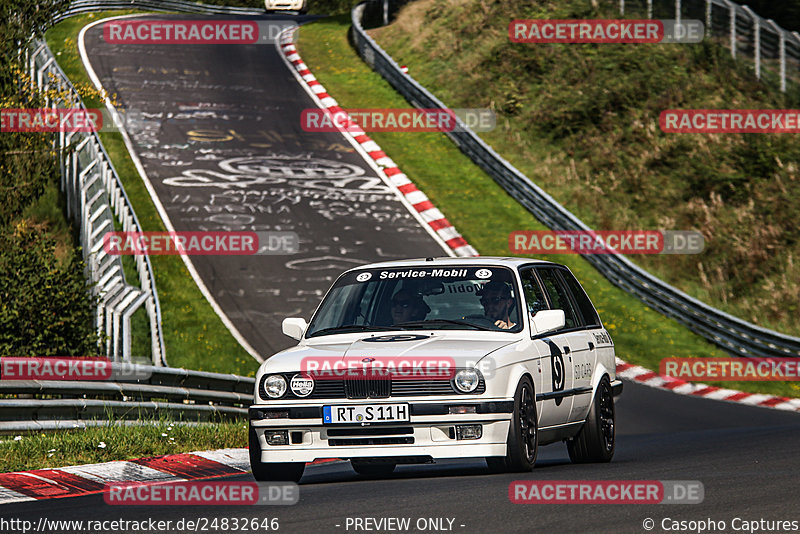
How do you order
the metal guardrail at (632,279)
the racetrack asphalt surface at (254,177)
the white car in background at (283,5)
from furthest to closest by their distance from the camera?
the white car in background at (283,5) → the racetrack asphalt surface at (254,177) → the metal guardrail at (632,279)

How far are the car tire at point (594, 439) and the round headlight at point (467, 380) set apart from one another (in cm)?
200

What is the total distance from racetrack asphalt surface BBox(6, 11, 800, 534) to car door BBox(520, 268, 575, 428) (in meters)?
0.47

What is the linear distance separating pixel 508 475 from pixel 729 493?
174cm

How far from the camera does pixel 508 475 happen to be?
853 centimetres

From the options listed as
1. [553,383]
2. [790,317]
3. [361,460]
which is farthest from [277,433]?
[790,317]

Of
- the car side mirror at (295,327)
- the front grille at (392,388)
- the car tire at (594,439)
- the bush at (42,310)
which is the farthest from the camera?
the bush at (42,310)

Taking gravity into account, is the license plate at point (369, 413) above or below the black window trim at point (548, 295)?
below

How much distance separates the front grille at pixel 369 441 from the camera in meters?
8.35

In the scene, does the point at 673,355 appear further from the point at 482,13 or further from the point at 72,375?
the point at 482,13

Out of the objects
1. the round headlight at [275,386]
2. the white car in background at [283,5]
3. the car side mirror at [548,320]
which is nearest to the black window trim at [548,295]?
the car side mirror at [548,320]

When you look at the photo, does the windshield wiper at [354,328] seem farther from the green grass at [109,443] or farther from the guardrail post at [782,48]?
the guardrail post at [782,48]

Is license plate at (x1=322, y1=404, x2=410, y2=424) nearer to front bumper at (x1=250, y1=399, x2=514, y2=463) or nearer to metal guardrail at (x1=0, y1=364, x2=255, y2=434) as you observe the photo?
front bumper at (x1=250, y1=399, x2=514, y2=463)

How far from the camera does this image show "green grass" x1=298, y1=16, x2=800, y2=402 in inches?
859

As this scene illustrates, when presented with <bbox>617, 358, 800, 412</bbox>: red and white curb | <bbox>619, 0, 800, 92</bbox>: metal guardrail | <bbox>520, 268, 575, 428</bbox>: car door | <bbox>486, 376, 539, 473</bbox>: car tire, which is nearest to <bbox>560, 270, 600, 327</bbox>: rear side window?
<bbox>520, 268, 575, 428</bbox>: car door
